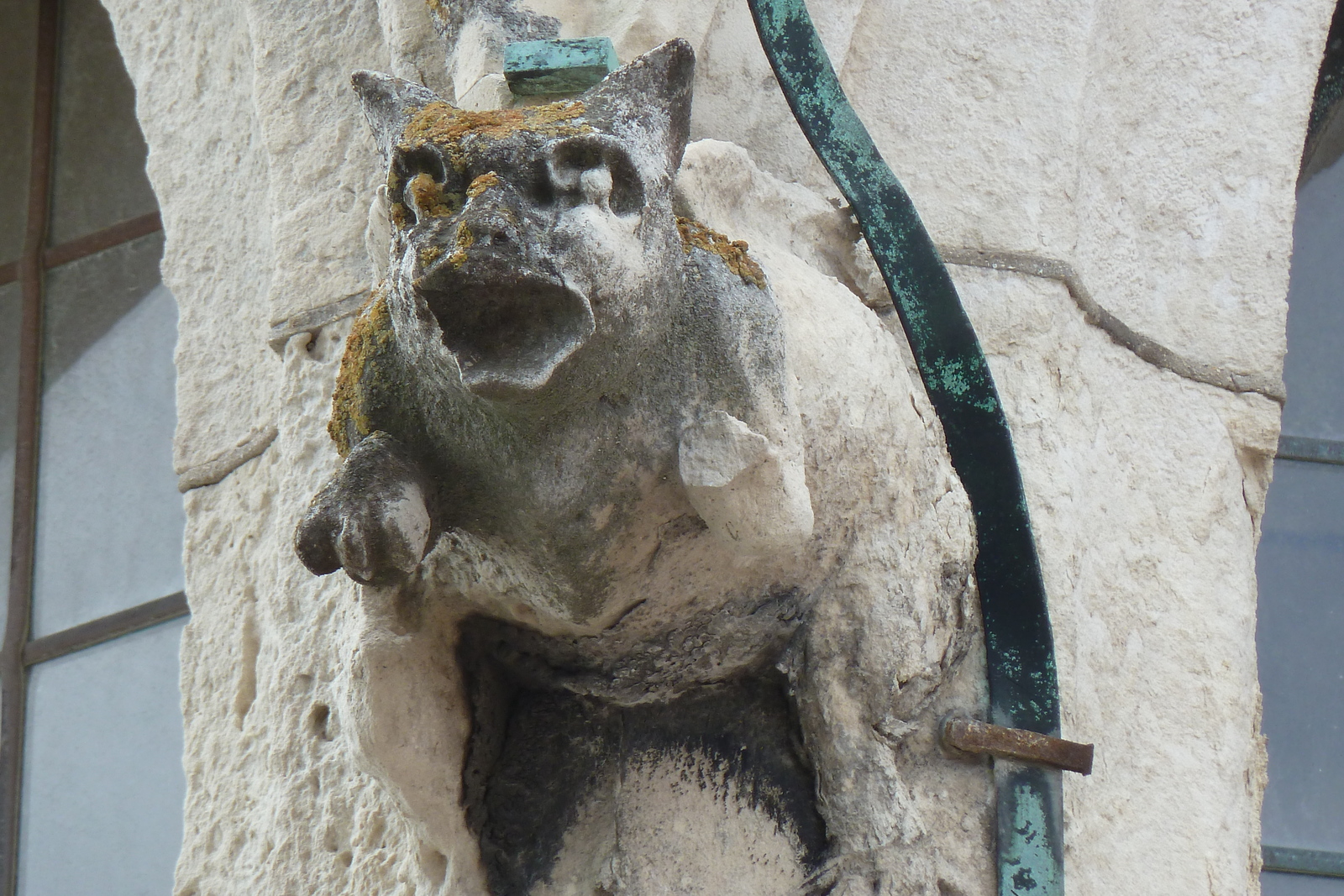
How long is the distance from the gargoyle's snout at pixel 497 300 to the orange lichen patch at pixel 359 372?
0.14 metres

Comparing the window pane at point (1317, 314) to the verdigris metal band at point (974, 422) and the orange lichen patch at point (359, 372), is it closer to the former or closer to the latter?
the verdigris metal band at point (974, 422)

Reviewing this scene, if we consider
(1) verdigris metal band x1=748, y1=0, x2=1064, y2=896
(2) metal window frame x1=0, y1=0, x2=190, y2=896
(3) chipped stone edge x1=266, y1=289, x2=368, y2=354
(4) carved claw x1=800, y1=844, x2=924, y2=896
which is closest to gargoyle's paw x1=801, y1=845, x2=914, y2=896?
(4) carved claw x1=800, y1=844, x2=924, y2=896

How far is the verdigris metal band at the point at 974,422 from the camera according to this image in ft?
4.41

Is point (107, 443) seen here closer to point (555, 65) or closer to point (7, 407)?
point (7, 407)

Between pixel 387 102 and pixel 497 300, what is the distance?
20 centimetres

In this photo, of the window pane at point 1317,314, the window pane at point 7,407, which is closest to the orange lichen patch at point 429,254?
the window pane at point 1317,314

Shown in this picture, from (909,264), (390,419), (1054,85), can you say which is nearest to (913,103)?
(1054,85)

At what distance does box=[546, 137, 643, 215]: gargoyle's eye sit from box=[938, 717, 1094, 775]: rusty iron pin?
0.50 m

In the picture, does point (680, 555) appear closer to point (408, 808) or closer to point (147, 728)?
point (408, 808)

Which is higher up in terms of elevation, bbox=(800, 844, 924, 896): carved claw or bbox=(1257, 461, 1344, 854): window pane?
bbox=(800, 844, 924, 896): carved claw

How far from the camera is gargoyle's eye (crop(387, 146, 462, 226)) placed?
3.46ft

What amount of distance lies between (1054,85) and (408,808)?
90 cm

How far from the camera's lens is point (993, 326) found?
1.54 m

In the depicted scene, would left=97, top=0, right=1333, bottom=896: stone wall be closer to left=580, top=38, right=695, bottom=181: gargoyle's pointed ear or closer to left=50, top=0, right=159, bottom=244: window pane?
left=580, top=38, right=695, bottom=181: gargoyle's pointed ear
